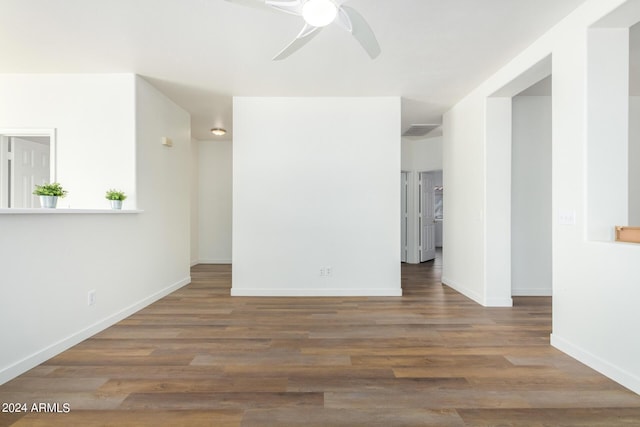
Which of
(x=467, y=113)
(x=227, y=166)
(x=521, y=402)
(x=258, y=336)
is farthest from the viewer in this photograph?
(x=227, y=166)

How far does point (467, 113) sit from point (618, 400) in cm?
350

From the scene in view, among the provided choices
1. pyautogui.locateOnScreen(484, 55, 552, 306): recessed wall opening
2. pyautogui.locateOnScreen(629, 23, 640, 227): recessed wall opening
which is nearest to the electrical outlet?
pyautogui.locateOnScreen(484, 55, 552, 306): recessed wall opening

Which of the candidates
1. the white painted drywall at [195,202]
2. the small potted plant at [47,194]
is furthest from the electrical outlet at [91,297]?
the white painted drywall at [195,202]

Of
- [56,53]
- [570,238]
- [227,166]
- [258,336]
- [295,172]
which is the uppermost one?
[56,53]

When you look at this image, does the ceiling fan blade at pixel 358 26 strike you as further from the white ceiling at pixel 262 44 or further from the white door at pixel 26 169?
the white door at pixel 26 169

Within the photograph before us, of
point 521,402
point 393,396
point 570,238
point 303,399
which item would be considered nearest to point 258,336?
point 303,399

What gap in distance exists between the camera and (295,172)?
4355 mm

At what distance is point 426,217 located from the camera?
756 cm

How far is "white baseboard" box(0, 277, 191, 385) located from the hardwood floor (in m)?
0.07

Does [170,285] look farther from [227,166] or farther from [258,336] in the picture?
[227,166]

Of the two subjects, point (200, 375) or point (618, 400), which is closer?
point (618, 400)

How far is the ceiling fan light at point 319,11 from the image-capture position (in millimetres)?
1854

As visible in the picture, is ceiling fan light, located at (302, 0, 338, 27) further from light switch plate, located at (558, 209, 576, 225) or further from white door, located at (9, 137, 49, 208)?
white door, located at (9, 137, 49, 208)

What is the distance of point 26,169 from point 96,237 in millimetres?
2044
